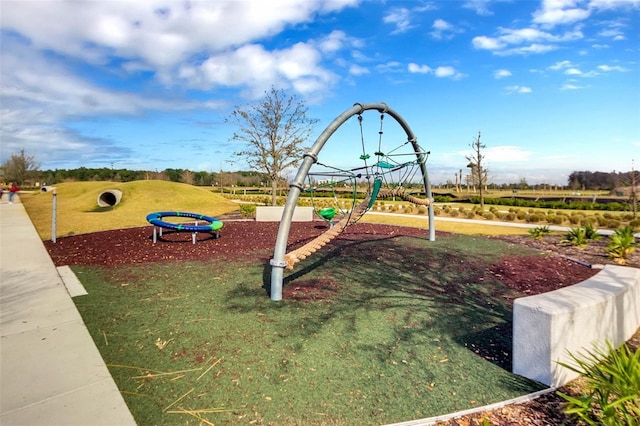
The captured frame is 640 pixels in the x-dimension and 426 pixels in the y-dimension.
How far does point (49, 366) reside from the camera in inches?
130

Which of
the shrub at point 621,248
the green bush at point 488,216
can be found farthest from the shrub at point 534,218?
the shrub at point 621,248

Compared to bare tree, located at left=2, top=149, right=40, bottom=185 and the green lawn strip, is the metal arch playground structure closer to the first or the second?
the green lawn strip

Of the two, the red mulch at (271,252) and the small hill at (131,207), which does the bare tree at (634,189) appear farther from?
the small hill at (131,207)

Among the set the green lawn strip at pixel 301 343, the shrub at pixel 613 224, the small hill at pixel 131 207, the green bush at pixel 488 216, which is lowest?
the green lawn strip at pixel 301 343

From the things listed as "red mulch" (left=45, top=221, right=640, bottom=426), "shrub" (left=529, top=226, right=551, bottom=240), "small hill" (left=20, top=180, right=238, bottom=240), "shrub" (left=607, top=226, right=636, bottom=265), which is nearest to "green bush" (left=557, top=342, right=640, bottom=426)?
"red mulch" (left=45, top=221, right=640, bottom=426)

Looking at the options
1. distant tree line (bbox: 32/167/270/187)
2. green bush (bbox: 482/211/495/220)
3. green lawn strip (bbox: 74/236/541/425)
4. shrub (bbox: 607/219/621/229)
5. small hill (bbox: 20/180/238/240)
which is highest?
distant tree line (bbox: 32/167/270/187)

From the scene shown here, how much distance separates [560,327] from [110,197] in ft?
85.6

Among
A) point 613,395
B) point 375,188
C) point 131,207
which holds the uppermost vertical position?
point 375,188

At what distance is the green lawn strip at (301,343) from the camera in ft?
9.47

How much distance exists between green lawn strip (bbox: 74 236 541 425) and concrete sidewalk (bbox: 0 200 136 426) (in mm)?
157

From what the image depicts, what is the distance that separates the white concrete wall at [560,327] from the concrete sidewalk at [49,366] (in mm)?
3594

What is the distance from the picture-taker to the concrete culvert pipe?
22.5 metres

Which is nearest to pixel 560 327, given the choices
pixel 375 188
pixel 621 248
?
pixel 375 188

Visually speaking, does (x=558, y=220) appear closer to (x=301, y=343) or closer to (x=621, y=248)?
(x=621, y=248)
